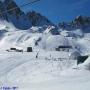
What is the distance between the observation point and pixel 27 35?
199500 millimetres

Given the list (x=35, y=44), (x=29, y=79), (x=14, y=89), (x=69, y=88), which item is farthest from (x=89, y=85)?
(x=35, y=44)

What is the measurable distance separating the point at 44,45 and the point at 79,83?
14939 centimetres

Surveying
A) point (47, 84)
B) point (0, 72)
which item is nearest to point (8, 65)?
point (0, 72)

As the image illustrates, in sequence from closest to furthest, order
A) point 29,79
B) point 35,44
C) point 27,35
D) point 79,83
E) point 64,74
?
point 79,83 < point 29,79 < point 64,74 < point 35,44 < point 27,35

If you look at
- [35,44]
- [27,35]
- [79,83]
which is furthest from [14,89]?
[27,35]

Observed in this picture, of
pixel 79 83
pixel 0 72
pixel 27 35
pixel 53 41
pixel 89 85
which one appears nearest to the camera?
pixel 89 85

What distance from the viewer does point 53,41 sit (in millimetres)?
181750

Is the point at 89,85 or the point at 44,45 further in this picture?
the point at 44,45

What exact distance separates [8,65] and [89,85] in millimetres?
15682

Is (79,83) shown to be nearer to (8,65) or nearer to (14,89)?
(14,89)

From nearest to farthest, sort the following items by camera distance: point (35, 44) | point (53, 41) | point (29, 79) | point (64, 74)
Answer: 1. point (29, 79)
2. point (64, 74)
3. point (35, 44)
4. point (53, 41)

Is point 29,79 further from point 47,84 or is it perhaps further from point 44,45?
point 44,45

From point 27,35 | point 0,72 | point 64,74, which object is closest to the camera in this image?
point 64,74

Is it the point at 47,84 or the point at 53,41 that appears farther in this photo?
the point at 53,41
